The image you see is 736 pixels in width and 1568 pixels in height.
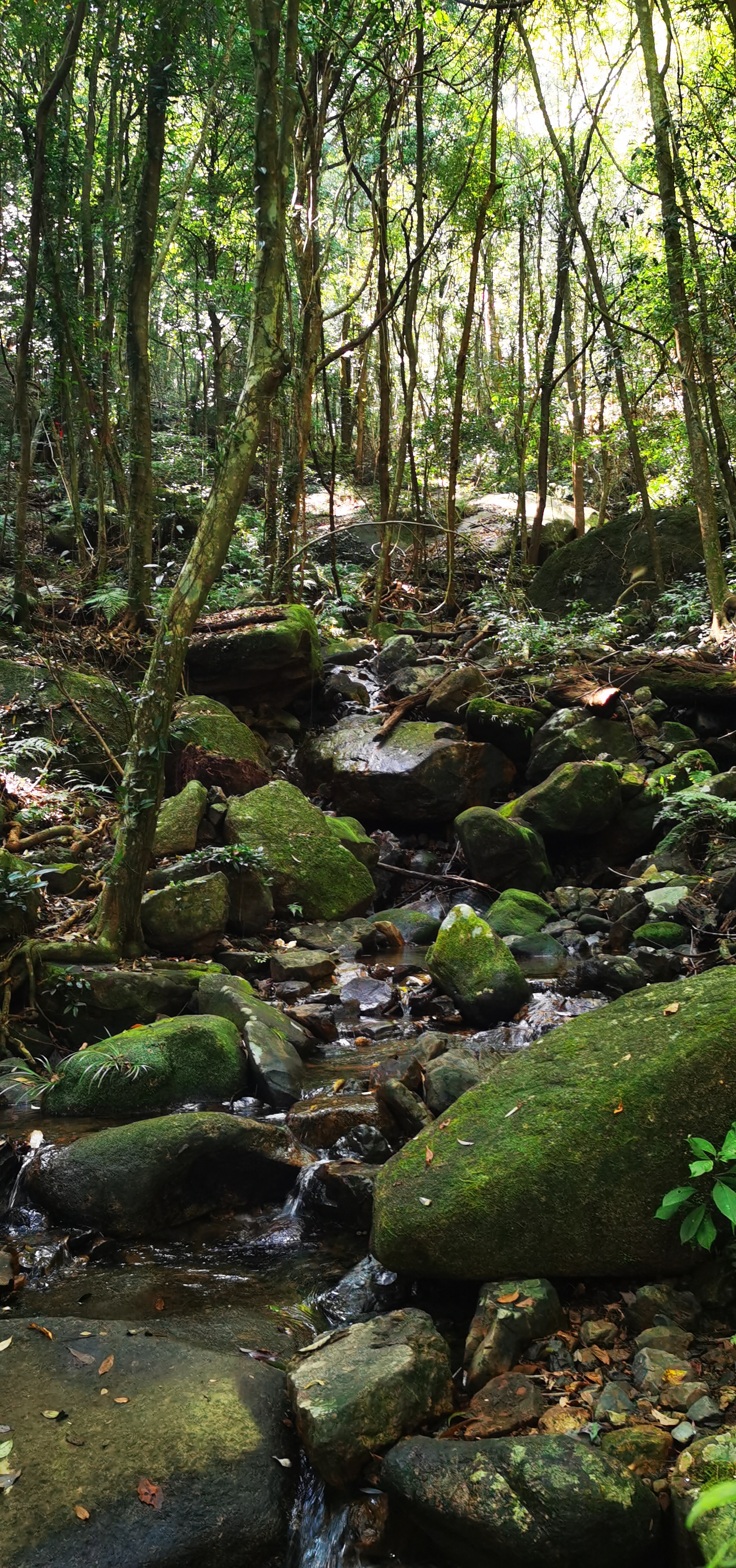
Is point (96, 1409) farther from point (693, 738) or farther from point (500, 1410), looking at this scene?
point (693, 738)

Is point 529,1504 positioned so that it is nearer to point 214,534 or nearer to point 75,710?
point 214,534

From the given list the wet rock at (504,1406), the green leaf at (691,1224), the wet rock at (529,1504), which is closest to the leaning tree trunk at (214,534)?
the wet rock at (504,1406)

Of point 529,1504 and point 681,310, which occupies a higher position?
point 681,310

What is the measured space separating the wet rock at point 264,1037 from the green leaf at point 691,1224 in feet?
9.54

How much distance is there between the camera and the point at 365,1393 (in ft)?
9.53

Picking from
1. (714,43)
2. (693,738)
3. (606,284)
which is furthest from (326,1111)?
(606,284)

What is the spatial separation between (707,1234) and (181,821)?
249 inches

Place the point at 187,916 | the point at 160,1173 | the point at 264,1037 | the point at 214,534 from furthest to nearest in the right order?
the point at 187,916
the point at 214,534
the point at 264,1037
the point at 160,1173

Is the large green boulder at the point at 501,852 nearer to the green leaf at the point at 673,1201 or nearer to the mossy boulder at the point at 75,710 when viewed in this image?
the mossy boulder at the point at 75,710

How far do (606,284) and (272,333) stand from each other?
15.1 meters

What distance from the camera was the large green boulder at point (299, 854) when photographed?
28.4 feet

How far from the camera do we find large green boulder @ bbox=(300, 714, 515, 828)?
408 inches

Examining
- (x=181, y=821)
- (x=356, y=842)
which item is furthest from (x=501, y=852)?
(x=181, y=821)

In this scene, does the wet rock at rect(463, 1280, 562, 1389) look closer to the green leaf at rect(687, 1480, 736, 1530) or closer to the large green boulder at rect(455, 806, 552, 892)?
the green leaf at rect(687, 1480, 736, 1530)
